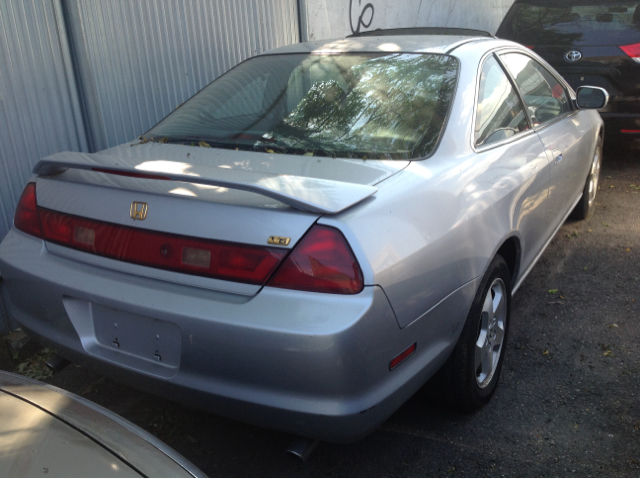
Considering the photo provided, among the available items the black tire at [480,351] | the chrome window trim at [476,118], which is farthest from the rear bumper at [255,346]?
the chrome window trim at [476,118]

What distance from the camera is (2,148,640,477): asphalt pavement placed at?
7.88 ft

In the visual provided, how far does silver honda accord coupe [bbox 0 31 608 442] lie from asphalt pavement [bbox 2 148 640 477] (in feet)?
0.64

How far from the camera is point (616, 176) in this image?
6551 millimetres

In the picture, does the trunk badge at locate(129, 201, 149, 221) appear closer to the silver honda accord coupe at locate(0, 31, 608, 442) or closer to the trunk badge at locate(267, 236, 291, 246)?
the silver honda accord coupe at locate(0, 31, 608, 442)

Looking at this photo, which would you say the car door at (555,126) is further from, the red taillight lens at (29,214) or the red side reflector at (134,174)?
the red taillight lens at (29,214)

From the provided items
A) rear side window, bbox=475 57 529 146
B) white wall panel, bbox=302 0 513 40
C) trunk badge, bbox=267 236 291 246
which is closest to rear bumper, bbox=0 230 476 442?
trunk badge, bbox=267 236 291 246

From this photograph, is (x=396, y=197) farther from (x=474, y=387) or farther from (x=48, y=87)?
(x=48, y=87)

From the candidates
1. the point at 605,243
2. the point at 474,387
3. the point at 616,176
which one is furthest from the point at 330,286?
the point at 616,176

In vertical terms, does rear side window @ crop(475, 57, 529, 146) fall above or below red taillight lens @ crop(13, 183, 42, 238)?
above

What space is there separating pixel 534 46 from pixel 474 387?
16.1 feet

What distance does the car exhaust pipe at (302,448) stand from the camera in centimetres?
190

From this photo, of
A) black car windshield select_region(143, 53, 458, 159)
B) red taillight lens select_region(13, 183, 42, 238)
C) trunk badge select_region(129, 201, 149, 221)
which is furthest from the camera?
black car windshield select_region(143, 53, 458, 159)

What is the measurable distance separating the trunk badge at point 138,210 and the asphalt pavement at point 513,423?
1.10m

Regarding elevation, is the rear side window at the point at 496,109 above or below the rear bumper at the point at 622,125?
above
